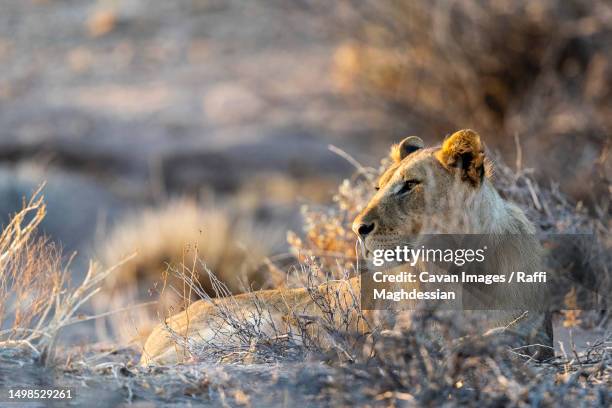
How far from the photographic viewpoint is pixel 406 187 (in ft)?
17.1

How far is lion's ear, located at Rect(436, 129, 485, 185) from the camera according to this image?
16.6ft

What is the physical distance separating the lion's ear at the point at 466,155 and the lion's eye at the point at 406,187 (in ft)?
0.62

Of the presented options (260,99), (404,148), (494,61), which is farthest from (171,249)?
(260,99)

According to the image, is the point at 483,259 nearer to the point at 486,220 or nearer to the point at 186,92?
the point at 486,220

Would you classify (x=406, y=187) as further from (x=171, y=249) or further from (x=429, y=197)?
(x=171, y=249)

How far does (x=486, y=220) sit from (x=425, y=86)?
9.53 m

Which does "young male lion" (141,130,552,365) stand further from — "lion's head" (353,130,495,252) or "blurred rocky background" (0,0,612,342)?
"blurred rocky background" (0,0,612,342)

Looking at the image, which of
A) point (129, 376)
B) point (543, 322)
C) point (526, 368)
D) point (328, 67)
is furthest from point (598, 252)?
point (328, 67)

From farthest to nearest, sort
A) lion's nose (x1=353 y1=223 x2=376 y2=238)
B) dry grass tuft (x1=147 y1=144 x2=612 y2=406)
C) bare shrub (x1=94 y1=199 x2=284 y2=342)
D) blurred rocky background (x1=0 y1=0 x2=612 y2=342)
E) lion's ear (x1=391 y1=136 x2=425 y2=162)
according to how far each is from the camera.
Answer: blurred rocky background (x1=0 y1=0 x2=612 y2=342), bare shrub (x1=94 y1=199 x2=284 y2=342), lion's ear (x1=391 y1=136 x2=425 y2=162), lion's nose (x1=353 y1=223 x2=376 y2=238), dry grass tuft (x1=147 y1=144 x2=612 y2=406)

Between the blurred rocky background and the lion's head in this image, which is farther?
the blurred rocky background

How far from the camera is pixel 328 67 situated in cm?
1983

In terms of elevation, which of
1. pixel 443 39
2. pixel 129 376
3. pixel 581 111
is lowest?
pixel 129 376

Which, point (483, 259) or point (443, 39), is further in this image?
point (443, 39)

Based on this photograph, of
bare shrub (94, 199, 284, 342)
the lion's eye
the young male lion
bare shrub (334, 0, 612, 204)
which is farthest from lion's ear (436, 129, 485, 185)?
bare shrub (334, 0, 612, 204)
